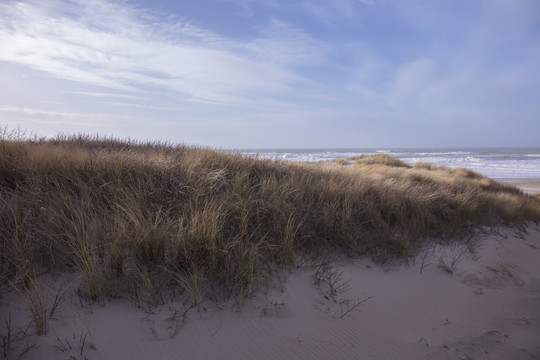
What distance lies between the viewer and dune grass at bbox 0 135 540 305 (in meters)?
2.43

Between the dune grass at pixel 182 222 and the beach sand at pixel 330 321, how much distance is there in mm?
181

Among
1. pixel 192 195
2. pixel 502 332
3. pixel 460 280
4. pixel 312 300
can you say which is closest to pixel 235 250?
pixel 312 300

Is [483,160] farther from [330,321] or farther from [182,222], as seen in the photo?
[182,222]

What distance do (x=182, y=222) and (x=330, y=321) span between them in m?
1.81

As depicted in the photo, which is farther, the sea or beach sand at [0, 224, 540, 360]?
the sea

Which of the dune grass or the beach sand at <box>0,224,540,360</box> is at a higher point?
the dune grass

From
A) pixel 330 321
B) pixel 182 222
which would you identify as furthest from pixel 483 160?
pixel 182 222

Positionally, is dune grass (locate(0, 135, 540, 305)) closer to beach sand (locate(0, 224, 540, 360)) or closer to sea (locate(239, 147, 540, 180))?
beach sand (locate(0, 224, 540, 360))

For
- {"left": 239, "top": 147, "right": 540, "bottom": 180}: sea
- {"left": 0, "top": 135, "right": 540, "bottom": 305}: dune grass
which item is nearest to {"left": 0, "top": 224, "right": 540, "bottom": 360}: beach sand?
{"left": 0, "top": 135, "right": 540, "bottom": 305}: dune grass

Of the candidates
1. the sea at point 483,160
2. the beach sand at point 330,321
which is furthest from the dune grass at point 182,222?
the sea at point 483,160

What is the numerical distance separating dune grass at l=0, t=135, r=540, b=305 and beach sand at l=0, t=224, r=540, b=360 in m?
0.18

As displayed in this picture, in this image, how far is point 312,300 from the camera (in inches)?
110

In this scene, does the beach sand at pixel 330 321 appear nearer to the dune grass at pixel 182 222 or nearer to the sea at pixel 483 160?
the dune grass at pixel 182 222

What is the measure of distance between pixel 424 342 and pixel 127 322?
9.15 ft
